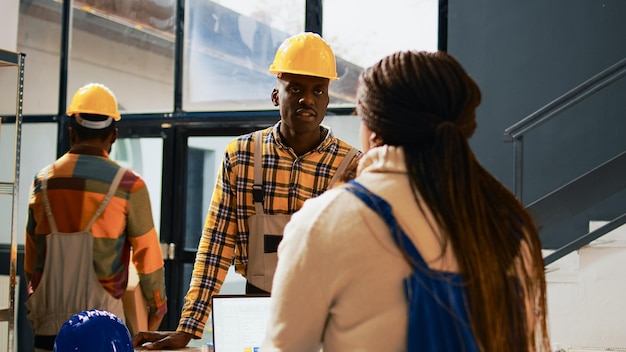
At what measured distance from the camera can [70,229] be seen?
3.13m

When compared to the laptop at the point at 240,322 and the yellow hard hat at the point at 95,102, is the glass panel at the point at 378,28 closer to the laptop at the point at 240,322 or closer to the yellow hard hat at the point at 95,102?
the yellow hard hat at the point at 95,102

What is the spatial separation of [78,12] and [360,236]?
539 centimetres

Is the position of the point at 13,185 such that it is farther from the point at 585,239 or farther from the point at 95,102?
the point at 585,239

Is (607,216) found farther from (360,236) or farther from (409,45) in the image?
Answer: (360,236)

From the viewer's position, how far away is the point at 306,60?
2.48m

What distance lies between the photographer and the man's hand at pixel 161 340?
2104mm

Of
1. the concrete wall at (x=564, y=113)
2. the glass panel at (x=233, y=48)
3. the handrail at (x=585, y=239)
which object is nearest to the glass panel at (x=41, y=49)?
the glass panel at (x=233, y=48)

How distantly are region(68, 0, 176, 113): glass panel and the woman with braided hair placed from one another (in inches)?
184

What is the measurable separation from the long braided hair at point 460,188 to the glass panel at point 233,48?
4.29 meters

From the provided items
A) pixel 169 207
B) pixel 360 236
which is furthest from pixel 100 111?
pixel 360 236

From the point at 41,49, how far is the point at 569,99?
3823 mm

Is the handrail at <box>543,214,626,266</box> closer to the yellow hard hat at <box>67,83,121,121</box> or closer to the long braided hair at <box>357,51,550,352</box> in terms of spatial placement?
the yellow hard hat at <box>67,83,121,121</box>

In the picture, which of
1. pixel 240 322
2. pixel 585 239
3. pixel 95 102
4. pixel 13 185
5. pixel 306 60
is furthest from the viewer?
pixel 585 239

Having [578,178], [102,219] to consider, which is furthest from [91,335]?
[578,178]
